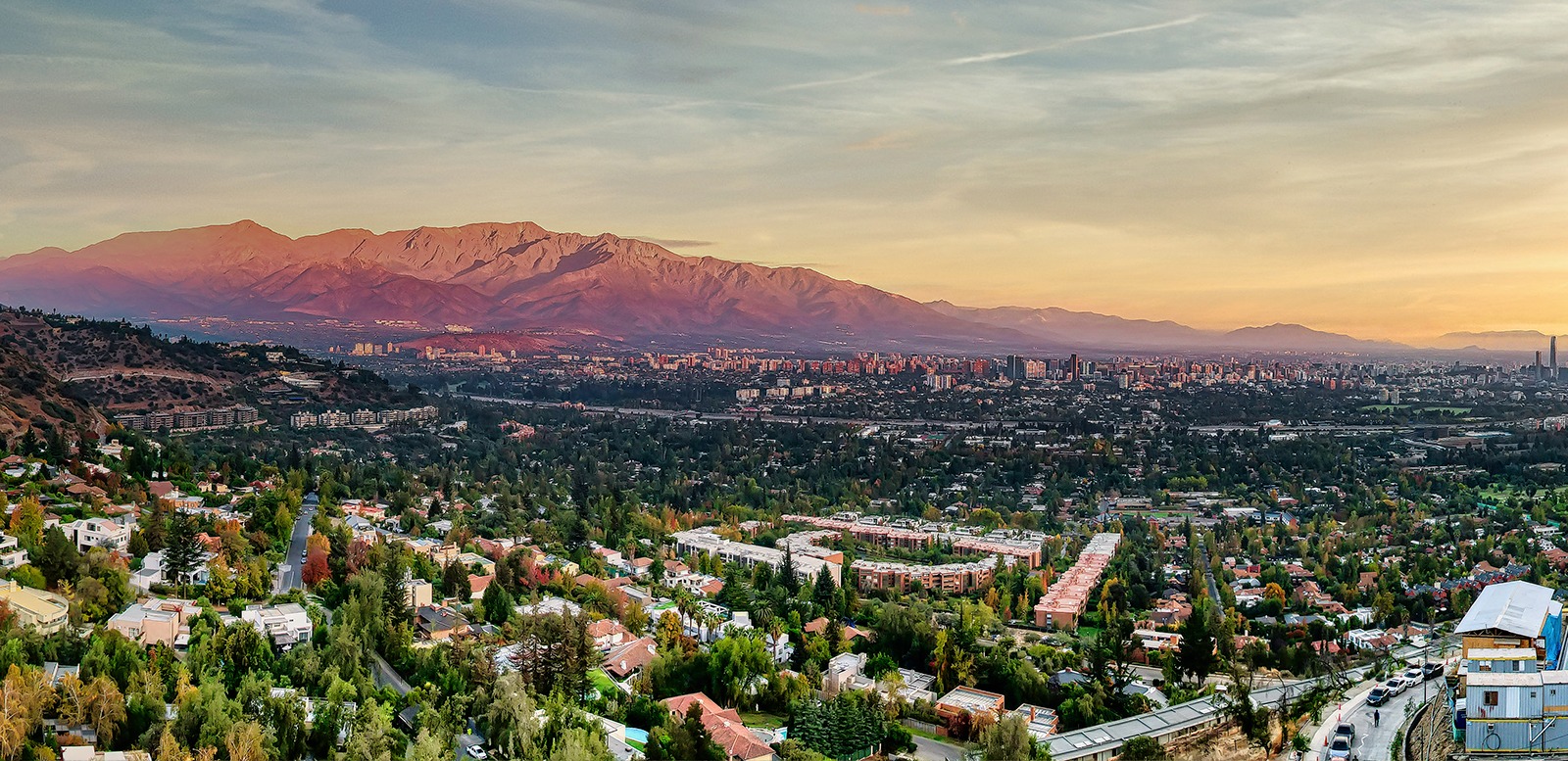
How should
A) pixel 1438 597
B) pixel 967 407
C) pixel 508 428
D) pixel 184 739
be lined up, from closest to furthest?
pixel 184 739 → pixel 1438 597 → pixel 508 428 → pixel 967 407

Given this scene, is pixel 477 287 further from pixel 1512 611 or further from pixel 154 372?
pixel 1512 611

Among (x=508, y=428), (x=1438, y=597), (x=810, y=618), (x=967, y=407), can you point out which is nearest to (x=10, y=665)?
(x=810, y=618)

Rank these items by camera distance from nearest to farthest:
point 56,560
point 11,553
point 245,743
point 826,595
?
point 245,743
point 56,560
point 11,553
point 826,595

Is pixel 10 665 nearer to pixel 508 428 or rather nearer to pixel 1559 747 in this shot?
pixel 1559 747

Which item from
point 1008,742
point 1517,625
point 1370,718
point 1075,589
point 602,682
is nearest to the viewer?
point 1517,625

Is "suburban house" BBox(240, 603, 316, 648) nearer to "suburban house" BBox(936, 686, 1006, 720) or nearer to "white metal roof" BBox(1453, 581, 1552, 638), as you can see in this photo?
"suburban house" BBox(936, 686, 1006, 720)

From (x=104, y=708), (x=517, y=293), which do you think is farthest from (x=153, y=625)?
(x=517, y=293)
